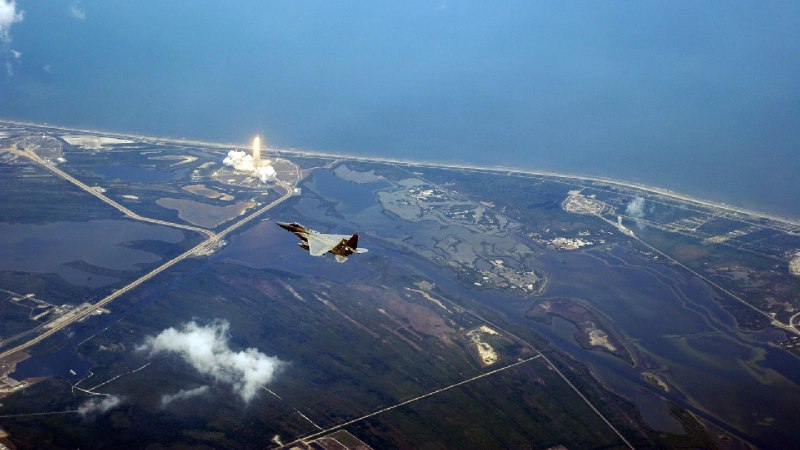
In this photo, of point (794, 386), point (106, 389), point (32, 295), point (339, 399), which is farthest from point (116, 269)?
point (794, 386)

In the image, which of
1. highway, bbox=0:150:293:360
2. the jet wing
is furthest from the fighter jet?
highway, bbox=0:150:293:360

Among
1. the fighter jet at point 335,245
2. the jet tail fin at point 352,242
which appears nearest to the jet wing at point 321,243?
the fighter jet at point 335,245

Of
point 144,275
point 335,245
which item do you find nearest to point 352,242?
point 335,245

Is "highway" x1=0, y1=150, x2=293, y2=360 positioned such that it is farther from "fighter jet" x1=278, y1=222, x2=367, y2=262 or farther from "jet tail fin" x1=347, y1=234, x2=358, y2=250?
"jet tail fin" x1=347, y1=234, x2=358, y2=250

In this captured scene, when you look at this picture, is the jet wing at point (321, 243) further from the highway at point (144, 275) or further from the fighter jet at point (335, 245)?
the highway at point (144, 275)

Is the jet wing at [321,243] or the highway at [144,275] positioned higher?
the jet wing at [321,243]

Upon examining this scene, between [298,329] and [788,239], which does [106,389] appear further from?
[788,239]

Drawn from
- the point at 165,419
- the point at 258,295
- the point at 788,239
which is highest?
the point at 788,239

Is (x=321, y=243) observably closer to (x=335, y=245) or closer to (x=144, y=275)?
(x=335, y=245)

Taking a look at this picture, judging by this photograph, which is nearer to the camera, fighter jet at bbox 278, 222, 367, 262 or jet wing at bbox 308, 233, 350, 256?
jet wing at bbox 308, 233, 350, 256
